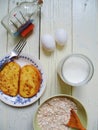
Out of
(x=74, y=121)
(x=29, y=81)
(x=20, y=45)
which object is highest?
(x=20, y=45)

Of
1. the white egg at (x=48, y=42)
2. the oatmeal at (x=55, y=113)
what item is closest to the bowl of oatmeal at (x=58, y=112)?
the oatmeal at (x=55, y=113)

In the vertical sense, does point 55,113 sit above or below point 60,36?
below

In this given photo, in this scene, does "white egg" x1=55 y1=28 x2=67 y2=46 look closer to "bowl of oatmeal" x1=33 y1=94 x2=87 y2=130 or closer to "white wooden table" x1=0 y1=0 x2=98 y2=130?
"white wooden table" x1=0 y1=0 x2=98 y2=130

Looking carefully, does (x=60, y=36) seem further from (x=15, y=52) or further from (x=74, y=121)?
(x=74, y=121)

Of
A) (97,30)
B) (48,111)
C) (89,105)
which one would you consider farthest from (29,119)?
(97,30)

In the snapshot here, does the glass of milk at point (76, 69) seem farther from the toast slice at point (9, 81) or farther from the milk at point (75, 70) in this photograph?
the toast slice at point (9, 81)

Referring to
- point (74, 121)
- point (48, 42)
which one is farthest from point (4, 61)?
point (74, 121)
